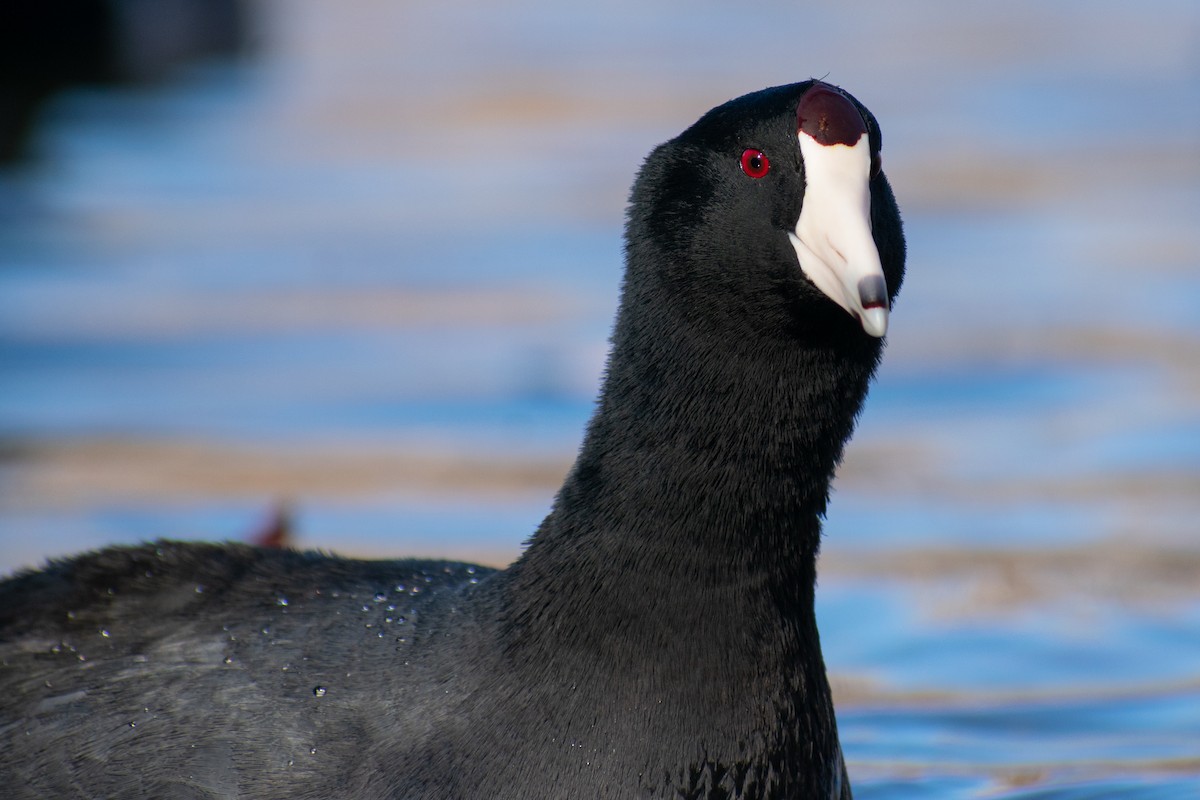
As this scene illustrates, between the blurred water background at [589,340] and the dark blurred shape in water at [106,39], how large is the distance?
111 millimetres

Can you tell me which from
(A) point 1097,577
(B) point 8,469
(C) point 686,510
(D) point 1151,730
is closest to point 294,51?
(B) point 8,469

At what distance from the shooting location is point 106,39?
1349cm

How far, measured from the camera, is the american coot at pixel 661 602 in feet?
11.3

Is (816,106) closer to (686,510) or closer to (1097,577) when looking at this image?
(686,510)

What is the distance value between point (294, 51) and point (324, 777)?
37.5ft

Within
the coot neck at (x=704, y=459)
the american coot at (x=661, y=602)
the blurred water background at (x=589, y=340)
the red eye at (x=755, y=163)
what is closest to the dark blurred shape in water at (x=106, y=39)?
the blurred water background at (x=589, y=340)

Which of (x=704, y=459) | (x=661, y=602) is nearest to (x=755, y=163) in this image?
(x=704, y=459)

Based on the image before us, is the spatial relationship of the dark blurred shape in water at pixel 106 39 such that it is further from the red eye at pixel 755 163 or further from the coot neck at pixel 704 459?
the red eye at pixel 755 163

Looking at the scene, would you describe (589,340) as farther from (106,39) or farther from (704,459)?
(106,39)

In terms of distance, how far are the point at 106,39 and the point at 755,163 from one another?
10839mm

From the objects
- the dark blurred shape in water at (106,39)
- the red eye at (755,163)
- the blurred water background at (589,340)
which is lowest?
the red eye at (755,163)

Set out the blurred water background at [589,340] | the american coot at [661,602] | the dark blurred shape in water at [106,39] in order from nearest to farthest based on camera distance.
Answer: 1. the american coot at [661,602]
2. the blurred water background at [589,340]
3. the dark blurred shape in water at [106,39]

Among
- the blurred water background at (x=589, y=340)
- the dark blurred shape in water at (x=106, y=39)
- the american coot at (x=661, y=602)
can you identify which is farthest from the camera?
the dark blurred shape in water at (x=106, y=39)

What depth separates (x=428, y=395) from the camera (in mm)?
7637
